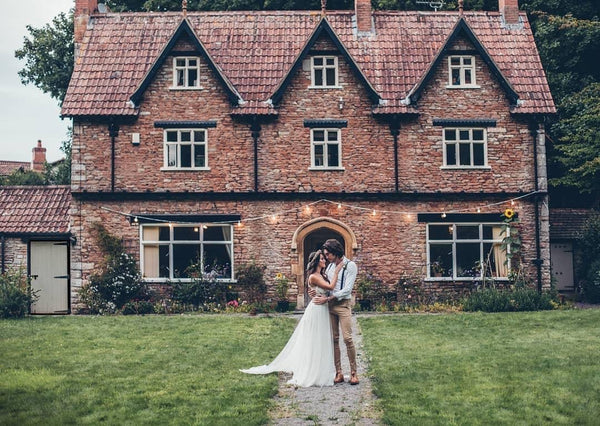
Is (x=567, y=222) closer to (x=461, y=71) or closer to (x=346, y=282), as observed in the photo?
(x=461, y=71)

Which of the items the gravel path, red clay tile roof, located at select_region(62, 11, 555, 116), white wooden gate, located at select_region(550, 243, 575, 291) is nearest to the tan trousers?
the gravel path

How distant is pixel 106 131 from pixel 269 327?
33.9 ft

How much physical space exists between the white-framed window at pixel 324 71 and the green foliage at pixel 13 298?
38.1ft

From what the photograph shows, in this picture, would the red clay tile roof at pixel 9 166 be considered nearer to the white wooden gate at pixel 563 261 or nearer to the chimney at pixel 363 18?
the chimney at pixel 363 18

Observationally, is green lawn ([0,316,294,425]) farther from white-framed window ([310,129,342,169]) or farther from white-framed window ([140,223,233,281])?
white-framed window ([310,129,342,169])

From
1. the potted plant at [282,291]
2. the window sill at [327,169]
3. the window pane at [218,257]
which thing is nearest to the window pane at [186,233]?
the window pane at [218,257]

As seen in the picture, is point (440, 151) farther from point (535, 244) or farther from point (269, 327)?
point (269, 327)

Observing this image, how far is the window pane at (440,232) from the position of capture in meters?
25.3

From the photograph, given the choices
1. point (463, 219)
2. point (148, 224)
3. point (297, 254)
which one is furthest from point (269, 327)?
point (463, 219)

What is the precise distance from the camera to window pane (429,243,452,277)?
25.2m

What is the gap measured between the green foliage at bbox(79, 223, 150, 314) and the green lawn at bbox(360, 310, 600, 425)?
→ 8751 millimetres

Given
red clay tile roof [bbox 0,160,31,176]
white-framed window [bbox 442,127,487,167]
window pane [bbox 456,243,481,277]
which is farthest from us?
red clay tile roof [bbox 0,160,31,176]

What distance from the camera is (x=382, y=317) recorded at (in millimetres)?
21266

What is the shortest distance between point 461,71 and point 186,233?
437 inches
